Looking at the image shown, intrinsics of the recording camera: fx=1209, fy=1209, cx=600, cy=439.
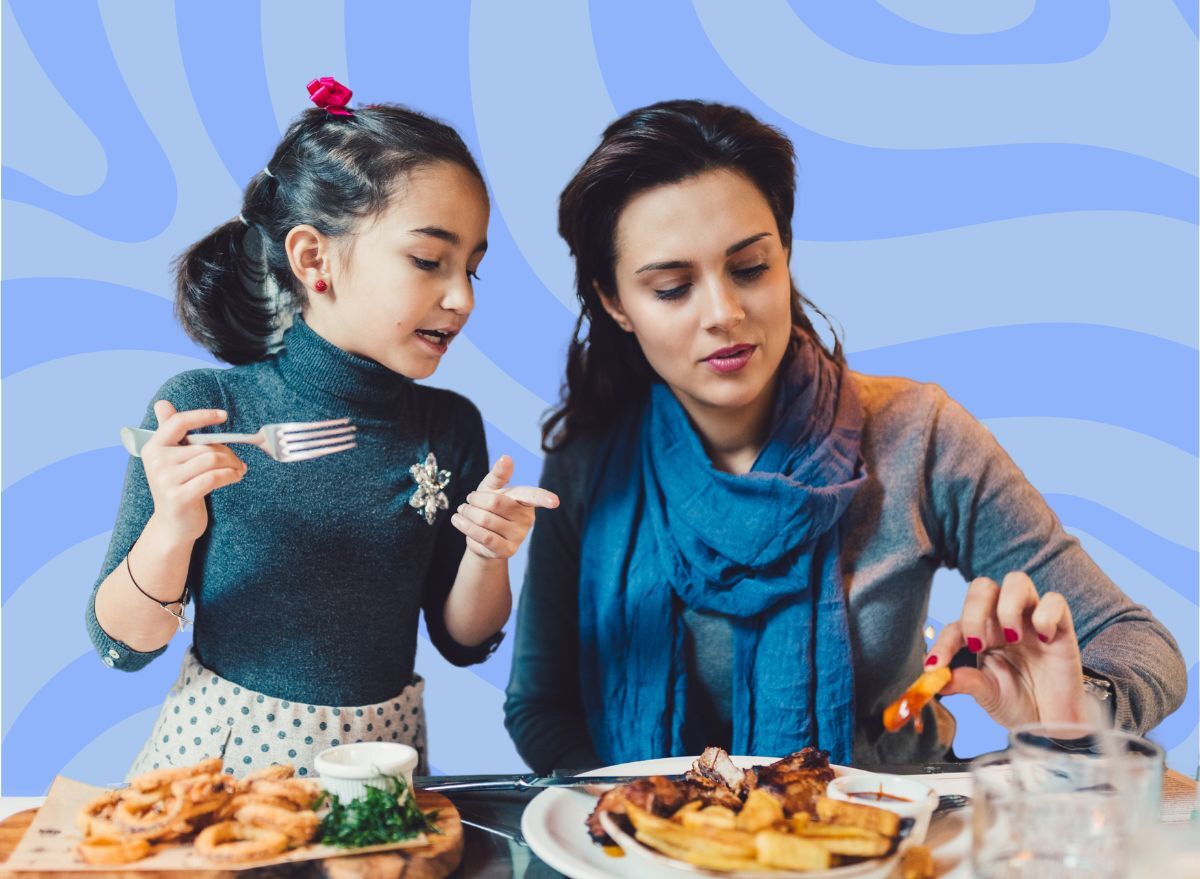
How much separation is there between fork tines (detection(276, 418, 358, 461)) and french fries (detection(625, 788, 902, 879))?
25.3 inches

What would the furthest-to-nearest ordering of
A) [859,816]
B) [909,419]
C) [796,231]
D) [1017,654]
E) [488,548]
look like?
[796,231] → [909,419] → [488,548] → [1017,654] → [859,816]

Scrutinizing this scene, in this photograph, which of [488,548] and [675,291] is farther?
[675,291]

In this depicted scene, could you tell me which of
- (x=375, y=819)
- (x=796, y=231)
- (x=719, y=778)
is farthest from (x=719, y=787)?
(x=796, y=231)

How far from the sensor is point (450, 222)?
1.69m

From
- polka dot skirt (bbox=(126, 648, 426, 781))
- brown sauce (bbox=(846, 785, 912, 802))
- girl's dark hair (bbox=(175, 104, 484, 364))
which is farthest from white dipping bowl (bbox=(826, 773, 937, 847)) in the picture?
girl's dark hair (bbox=(175, 104, 484, 364))

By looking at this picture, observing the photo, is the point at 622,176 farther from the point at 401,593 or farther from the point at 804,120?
the point at 804,120

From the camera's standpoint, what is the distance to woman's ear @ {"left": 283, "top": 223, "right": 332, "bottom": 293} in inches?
68.3

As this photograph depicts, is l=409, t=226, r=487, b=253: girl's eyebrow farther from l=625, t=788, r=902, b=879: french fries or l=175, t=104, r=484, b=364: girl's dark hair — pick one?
l=625, t=788, r=902, b=879: french fries

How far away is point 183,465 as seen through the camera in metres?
1.44

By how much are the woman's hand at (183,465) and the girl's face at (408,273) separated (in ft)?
1.03

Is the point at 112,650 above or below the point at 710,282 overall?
below

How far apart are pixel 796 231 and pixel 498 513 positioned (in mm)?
1247

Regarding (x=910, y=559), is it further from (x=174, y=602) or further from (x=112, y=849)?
(x=112, y=849)

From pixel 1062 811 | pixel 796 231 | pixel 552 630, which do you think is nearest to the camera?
pixel 1062 811
